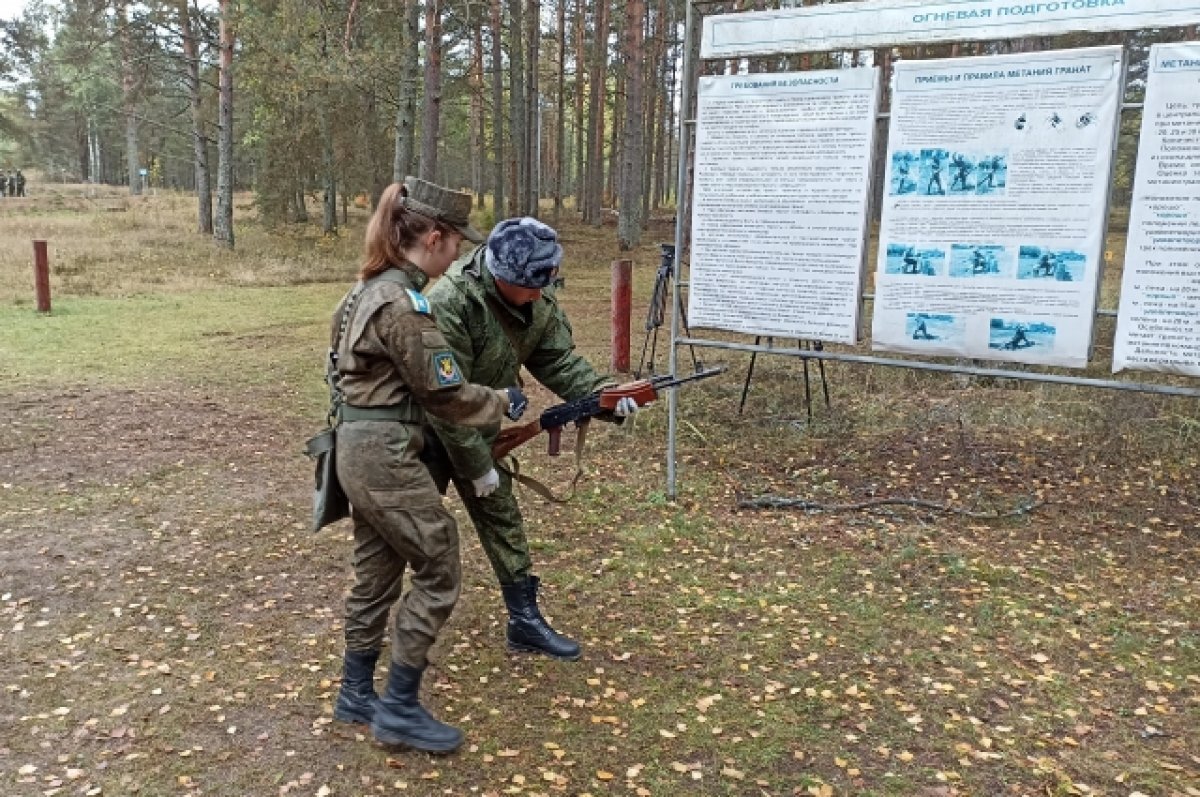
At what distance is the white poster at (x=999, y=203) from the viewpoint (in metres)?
4.38

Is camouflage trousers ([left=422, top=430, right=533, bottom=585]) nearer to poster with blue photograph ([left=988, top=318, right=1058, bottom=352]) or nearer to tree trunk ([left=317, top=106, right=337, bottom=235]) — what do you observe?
poster with blue photograph ([left=988, top=318, right=1058, bottom=352])

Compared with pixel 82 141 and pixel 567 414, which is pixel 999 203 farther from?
pixel 82 141

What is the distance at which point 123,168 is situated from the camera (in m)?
66.4

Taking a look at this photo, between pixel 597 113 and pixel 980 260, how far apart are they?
24.9 metres

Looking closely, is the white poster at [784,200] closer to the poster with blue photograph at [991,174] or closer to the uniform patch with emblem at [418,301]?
the poster with blue photograph at [991,174]

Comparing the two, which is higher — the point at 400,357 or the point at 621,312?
the point at 400,357

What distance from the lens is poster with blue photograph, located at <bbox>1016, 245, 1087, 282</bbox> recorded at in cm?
446

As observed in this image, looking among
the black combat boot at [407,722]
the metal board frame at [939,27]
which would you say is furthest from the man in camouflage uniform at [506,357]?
the metal board frame at [939,27]

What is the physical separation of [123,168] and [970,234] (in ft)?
242

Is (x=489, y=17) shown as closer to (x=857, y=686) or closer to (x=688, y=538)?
(x=688, y=538)

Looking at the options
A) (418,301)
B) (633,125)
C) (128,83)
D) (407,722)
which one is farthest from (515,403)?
(128,83)

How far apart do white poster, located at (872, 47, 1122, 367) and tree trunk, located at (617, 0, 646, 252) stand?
49.4ft

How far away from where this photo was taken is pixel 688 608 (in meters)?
4.25

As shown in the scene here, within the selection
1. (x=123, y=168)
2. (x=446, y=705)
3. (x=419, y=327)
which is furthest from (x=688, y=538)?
(x=123, y=168)
